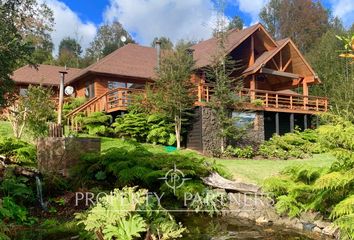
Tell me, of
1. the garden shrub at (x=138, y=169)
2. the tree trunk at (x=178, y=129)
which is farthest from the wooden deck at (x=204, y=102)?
the garden shrub at (x=138, y=169)

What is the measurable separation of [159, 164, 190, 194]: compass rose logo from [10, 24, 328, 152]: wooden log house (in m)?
6.87

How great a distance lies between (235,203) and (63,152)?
4.13 metres

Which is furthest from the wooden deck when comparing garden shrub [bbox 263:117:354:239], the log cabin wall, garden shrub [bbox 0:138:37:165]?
garden shrub [bbox 263:117:354:239]

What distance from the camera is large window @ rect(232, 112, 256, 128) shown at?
1542 cm

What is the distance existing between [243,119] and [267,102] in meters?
2.08

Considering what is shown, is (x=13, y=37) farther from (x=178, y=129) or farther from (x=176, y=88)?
(x=178, y=129)

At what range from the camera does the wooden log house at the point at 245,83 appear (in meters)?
15.9

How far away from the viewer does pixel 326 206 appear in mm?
6133

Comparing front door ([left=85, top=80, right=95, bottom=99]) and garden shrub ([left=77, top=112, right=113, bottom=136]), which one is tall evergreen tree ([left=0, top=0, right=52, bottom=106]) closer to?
garden shrub ([left=77, top=112, right=113, bottom=136])

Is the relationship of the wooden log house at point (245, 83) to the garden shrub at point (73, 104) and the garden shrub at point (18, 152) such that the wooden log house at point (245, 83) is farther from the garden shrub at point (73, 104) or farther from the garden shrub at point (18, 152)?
the garden shrub at point (18, 152)

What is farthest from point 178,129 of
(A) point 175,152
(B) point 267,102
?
(A) point 175,152

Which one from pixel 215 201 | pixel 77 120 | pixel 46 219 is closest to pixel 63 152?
pixel 46 219

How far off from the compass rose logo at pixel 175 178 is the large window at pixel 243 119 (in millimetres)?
7555

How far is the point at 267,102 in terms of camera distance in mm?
17297
